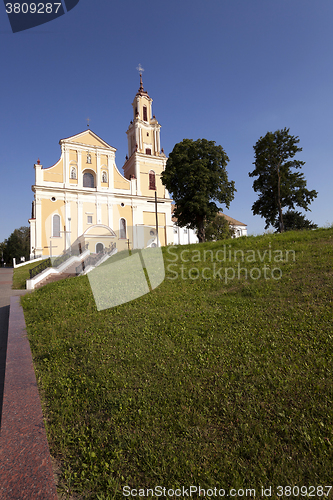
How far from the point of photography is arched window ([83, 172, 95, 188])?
1577 inches

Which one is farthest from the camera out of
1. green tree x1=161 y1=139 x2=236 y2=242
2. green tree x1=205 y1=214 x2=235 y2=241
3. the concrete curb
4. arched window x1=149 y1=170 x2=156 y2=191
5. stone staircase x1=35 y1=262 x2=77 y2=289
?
green tree x1=205 y1=214 x2=235 y2=241

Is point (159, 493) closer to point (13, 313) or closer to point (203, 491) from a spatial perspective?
point (203, 491)

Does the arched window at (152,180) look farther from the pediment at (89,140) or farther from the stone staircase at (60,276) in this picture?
the stone staircase at (60,276)

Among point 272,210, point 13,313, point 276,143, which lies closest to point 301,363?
point 13,313

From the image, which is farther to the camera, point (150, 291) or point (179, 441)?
point (150, 291)

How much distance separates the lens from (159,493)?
7.33 ft

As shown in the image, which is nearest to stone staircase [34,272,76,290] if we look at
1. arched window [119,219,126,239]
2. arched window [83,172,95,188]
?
arched window [119,219,126,239]

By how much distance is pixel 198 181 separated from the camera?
84.1 feet

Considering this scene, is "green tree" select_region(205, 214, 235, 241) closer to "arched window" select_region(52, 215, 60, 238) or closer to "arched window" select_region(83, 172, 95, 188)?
"arched window" select_region(83, 172, 95, 188)

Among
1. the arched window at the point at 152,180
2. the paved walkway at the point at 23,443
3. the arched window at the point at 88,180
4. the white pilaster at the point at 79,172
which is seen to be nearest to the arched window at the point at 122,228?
the arched window at the point at 88,180

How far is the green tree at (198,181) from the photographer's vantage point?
25.5 metres

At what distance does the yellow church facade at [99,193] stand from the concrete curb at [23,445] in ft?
93.4

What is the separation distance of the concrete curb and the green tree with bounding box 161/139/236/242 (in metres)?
22.7

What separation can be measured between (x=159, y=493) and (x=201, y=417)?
33.2 inches
